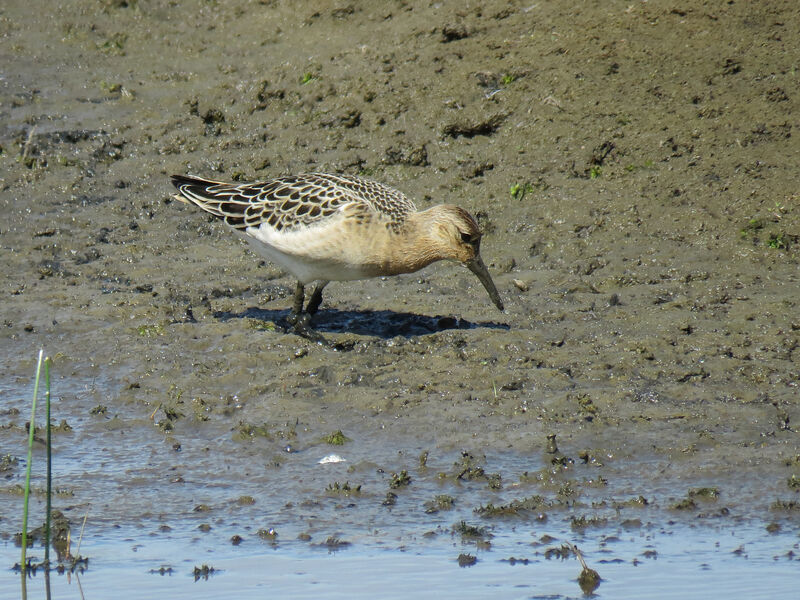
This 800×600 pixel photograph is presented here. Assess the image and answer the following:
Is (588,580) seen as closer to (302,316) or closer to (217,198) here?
(302,316)

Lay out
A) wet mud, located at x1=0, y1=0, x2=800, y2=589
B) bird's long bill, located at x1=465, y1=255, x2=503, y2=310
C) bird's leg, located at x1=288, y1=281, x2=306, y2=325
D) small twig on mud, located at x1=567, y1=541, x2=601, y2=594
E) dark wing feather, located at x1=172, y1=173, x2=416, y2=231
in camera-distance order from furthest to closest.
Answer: bird's leg, located at x1=288, y1=281, x2=306, y2=325 < bird's long bill, located at x1=465, y1=255, x2=503, y2=310 < dark wing feather, located at x1=172, y1=173, x2=416, y2=231 < wet mud, located at x1=0, y1=0, x2=800, y2=589 < small twig on mud, located at x1=567, y1=541, x2=601, y2=594

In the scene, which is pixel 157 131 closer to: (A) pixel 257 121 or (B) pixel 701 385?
(A) pixel 257 121

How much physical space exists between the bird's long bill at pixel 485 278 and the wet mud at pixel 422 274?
0.19m

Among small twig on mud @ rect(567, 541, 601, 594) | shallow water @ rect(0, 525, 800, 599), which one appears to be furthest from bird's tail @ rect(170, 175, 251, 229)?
small twig on mud @ rect(567, 541, 601, 594)

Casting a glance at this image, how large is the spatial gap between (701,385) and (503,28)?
18.4 feet

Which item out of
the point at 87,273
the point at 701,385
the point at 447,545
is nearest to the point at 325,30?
the point at 87,273

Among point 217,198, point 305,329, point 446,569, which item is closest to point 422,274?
point 305,329

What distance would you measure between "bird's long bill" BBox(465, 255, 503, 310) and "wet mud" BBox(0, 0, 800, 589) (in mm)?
185

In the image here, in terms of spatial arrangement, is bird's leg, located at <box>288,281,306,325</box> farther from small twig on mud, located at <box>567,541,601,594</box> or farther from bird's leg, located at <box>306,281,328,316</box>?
small twig on mud, located at <box>567,541,601,594</box>

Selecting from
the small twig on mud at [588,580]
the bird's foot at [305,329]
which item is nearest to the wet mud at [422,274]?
the bird's foot at [305,329]

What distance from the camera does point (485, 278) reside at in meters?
9.12

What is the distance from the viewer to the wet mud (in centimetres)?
702

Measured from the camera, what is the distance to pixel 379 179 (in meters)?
11.5

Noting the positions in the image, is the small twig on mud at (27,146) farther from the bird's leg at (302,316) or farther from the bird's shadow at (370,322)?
the bird's leg at (302,316)
